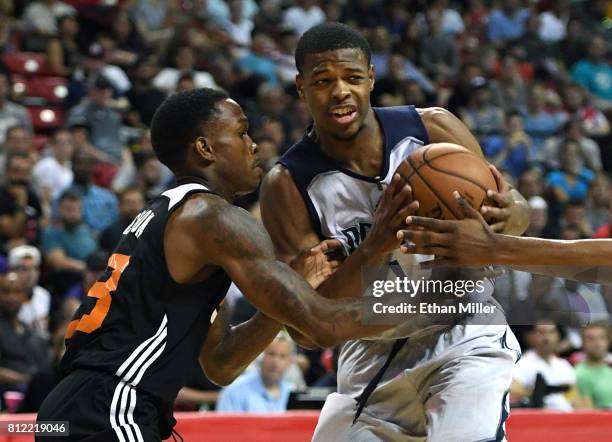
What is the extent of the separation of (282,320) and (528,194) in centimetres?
744

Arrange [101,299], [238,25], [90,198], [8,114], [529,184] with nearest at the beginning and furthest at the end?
[101,299] < [90,198] < [8,114] < [529,184] < [238,25]

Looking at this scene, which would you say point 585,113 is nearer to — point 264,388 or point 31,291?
point 264,388

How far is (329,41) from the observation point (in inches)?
160

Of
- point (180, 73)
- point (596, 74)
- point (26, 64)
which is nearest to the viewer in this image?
point (180, 73)

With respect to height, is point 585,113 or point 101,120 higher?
point 101,120

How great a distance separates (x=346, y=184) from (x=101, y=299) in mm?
1132

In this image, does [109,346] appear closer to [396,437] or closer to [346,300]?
[346,300]

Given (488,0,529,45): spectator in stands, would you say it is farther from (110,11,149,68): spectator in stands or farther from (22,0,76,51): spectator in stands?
(22,0,76,51): spectator in stands

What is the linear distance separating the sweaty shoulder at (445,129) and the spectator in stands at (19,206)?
4555 millimetres

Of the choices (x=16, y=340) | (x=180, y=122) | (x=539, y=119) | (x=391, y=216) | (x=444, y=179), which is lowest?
(x=16, y=340)

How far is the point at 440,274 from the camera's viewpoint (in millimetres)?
3887

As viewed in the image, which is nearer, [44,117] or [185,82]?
[185,82]

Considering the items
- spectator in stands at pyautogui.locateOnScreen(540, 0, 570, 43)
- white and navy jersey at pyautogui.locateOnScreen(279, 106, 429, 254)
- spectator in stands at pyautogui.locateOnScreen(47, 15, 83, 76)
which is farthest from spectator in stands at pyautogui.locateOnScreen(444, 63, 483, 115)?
white and navy jersey at pyautogui.locateOnScreen(279, 106, 429, 254)

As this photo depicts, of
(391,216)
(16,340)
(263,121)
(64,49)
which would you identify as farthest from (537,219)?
(391,216)
